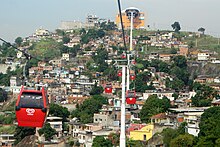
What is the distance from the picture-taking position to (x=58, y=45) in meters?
66.3

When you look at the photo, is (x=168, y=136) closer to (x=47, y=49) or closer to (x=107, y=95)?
(x=107, y=95)

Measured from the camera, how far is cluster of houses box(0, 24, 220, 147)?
2667 cm

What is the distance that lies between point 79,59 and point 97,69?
22.2 feet

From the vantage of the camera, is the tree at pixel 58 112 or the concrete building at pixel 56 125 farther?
the tree at pixel 58 112

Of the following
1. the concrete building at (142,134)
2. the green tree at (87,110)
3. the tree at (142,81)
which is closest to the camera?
the concrete building at (142,134)

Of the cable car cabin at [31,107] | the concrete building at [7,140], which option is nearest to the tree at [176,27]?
the concrete building at [7,140]

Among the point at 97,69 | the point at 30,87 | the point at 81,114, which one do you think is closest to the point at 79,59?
the point at 97,69

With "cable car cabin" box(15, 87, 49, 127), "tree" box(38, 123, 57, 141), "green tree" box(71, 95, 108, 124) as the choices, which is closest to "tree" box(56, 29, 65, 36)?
"green tree" box(71, 95, 108, 124)

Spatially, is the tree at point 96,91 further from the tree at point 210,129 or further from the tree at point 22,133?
the tree at point 210,129

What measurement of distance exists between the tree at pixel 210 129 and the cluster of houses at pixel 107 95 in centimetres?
86

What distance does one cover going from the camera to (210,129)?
21.0m

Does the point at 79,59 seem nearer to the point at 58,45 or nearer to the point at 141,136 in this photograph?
the point at 58,45

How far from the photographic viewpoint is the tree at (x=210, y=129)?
19.3m

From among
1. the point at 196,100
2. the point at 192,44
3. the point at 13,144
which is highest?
the point at 192,44
